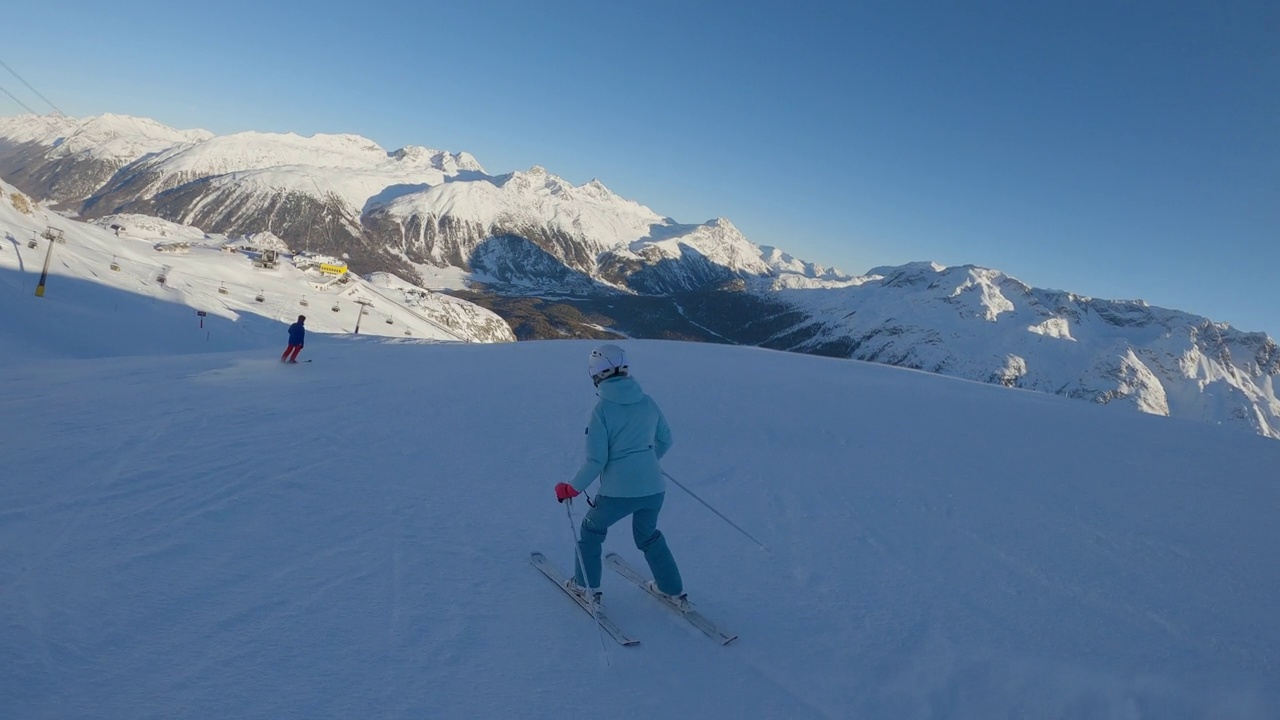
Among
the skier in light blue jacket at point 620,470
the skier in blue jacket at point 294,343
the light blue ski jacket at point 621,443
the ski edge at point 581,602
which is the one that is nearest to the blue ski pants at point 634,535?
the skier in light blue jacket at point 620,470

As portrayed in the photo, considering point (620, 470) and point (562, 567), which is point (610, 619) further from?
point (620, 470)

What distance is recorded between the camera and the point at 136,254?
6688cm

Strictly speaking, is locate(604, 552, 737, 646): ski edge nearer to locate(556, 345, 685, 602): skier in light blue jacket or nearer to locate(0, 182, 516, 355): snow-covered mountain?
locate(556, 345, 685, 602): skier in light blue jacket

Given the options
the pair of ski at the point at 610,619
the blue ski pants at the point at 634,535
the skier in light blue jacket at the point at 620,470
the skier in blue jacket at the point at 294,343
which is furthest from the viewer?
the skier in blue jacket at the point at 294,343

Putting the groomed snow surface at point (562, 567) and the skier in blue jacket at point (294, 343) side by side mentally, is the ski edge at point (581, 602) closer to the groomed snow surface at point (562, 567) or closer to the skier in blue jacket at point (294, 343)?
the groomed snow surface at point (562, 567)

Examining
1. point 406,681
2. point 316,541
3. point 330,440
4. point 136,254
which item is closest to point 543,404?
point 330,440

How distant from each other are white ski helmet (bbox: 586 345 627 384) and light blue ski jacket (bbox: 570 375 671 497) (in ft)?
0.23

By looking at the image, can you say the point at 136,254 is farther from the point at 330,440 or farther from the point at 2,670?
the point at 2,670

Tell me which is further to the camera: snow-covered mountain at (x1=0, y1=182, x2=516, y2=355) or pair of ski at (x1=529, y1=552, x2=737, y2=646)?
snow-covered mountain at (x1=0, y1=182, x2=516, y2=355)

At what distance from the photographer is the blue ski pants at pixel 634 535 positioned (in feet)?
17.8

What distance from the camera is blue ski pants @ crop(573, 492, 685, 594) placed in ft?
17.8

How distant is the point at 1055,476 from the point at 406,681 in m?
10.1

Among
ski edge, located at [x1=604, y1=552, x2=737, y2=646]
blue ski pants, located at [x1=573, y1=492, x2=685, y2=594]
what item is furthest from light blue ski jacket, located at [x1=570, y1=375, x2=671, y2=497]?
ski edge, located at [x1=604, y1=552, x2=737, y2=646]

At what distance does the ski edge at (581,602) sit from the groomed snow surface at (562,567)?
0.14 m
